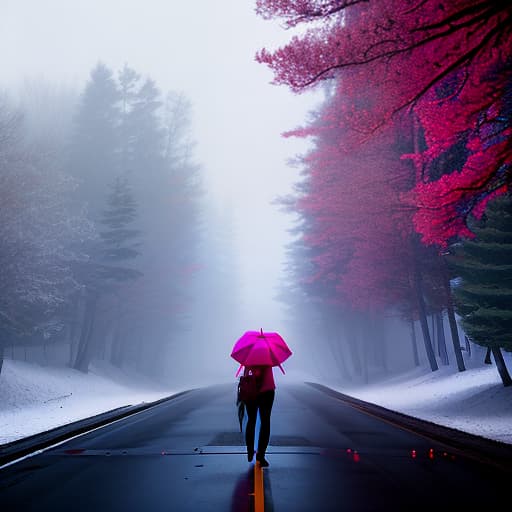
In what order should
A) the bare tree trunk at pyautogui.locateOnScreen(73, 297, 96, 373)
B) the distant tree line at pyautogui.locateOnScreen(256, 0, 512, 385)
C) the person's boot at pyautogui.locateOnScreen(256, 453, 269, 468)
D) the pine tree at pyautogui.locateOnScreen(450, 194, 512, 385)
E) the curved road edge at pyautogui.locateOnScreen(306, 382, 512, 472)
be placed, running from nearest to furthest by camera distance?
the person's boot at pyautogui.locateOnScreen(256, 453, 269, 468) < the curved road edge at pyautogui.locateOnScreen(306, 382, 512, 472) < the distant tree line at pyautogui.locateOnScreen(256, 0, 512, 385) < the pine tree at pyautogui.locateOnScreen(450, 194, 512, 385) < the bare tree trunk at pyautogui.locateOnScreen(73, 297, 96, 373)

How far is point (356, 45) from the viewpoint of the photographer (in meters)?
9.23

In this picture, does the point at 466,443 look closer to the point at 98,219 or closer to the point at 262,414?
the point at 262,414

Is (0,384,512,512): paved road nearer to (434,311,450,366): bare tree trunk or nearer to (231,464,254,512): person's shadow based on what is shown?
(231,464,254,512): person's shadow

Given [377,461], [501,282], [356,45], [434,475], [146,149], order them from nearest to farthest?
[434,475] < [377,461] < [356,45] < [501,282] < [146,149]

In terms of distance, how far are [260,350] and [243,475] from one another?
1.60 metres

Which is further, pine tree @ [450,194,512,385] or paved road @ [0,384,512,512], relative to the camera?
pine tree @ [450,194,512,385]

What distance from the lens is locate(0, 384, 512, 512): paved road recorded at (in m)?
5.21

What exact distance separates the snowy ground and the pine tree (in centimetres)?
162

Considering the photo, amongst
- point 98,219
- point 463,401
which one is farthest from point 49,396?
point 463,401

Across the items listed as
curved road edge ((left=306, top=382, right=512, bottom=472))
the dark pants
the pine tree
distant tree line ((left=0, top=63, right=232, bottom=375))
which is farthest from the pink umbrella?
distant tree line ((left=0, top=63, right=232, bottom=375))

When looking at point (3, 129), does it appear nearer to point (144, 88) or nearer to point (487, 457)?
point (487, 457)

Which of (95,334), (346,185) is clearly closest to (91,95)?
(95,334)

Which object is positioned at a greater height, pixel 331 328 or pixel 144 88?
pixel 144 88

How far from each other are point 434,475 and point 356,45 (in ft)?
22.7
